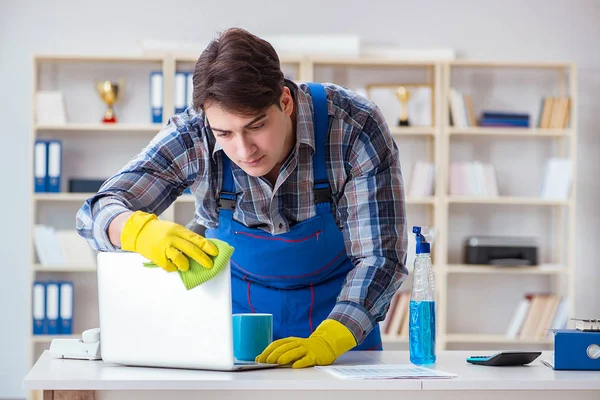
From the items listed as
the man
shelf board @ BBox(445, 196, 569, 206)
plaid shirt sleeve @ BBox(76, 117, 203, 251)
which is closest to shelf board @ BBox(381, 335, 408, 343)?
shelf board @ BBox(445, 196, 569, 206)

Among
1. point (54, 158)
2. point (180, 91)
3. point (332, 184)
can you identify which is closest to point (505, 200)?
point (180, 91)

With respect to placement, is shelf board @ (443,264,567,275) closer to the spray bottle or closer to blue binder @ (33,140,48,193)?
blue binder @ (33,140,48,193)

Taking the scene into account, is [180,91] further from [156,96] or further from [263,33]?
[263,33]

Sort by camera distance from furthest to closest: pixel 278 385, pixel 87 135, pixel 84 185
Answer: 1. pixel 87 135
2. pixel 84 185
3. pixel 278 385

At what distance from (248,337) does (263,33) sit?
329 centimetres

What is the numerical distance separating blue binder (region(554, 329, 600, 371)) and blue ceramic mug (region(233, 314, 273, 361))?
54cm

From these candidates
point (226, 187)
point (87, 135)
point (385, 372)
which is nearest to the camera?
point (385, 372)

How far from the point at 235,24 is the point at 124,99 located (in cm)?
75

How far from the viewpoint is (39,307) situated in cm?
434

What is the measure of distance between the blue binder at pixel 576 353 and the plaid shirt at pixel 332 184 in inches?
14.9

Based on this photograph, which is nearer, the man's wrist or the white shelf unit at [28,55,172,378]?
the man's wrist

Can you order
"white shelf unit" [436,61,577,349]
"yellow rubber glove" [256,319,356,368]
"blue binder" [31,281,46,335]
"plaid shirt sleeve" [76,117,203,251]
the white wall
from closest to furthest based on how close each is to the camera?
"yellow rubber glove" [256,319,356,368] < "plaid shirt sleeve" [76,117,203,251] < "blue binder" [31,281,46,335] < the white wall < "white shelf unit" [436,61,577,349]

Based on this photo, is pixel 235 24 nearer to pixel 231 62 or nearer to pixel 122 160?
pixel 122 160

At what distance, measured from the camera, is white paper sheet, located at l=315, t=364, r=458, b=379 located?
137 centimetres
